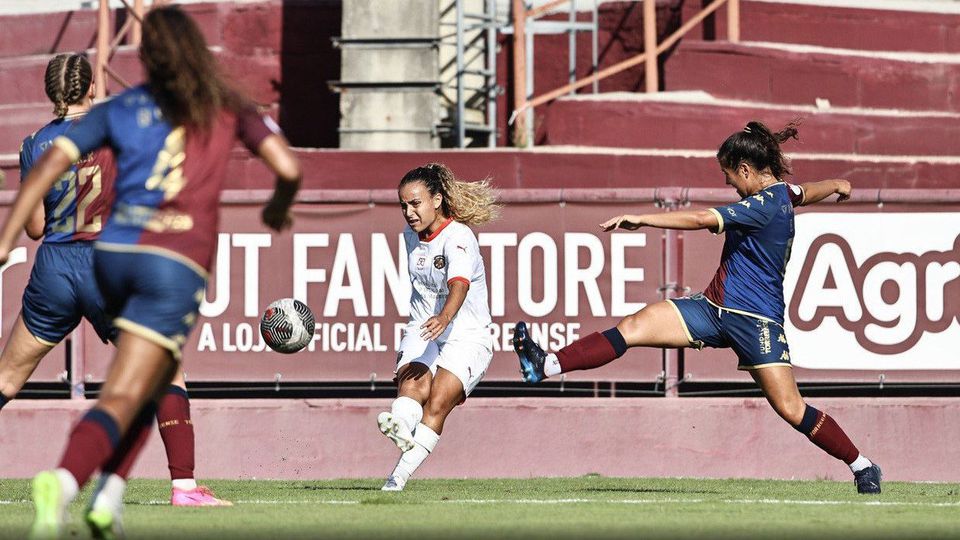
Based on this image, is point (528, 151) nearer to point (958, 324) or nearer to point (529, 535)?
point (958, 324)

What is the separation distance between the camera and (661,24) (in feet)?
57.6

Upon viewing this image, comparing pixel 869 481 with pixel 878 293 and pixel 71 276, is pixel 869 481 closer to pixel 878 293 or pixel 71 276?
pixel 878 293

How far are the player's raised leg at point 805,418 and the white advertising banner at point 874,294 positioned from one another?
2.46 m

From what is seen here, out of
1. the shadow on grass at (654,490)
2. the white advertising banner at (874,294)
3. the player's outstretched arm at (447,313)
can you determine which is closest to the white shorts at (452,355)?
the player's outstretched arm at (447,313)

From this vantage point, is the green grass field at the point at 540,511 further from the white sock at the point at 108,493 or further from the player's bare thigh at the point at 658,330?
the player's bare thigh at the point at 658,330

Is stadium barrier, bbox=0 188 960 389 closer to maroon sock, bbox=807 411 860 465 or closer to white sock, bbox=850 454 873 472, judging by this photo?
white sock, bbox=850 454 873 472

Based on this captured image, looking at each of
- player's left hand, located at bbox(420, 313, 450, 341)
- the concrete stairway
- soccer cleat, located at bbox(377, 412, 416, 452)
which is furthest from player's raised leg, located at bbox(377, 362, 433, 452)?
the concrete stairway

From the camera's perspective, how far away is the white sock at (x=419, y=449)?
9.95 meters

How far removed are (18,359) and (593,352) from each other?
10.4ft

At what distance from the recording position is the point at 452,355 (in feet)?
33.1

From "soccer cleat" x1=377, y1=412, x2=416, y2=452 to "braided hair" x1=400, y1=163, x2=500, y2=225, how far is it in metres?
1.35

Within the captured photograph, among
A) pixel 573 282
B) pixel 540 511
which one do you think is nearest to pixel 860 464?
pixel 540 511

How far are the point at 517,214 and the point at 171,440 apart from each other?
4.34 metres

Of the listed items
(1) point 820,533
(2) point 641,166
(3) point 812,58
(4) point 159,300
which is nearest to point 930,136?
(3) point 812,58
